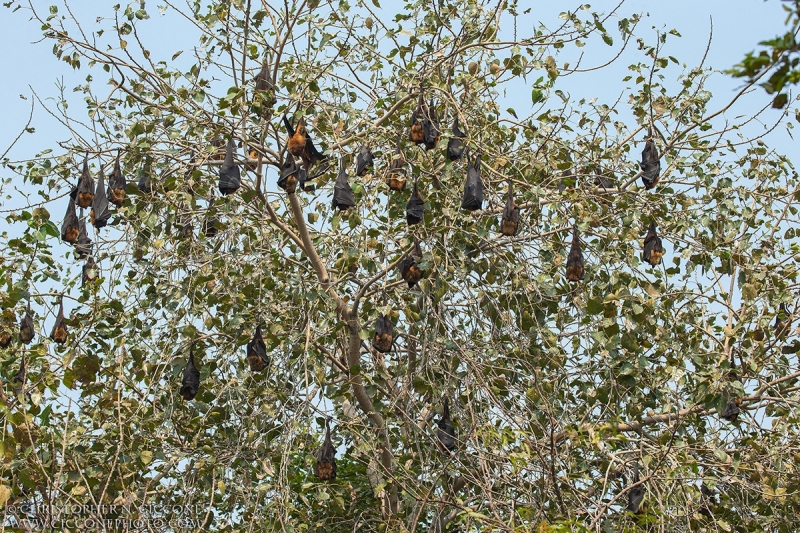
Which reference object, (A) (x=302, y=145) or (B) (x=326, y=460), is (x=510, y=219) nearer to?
(A) (x=302, y=145)

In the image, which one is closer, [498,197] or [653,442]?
[653,442]

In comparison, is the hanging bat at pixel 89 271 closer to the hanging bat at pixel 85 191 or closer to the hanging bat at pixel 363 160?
the hanging bat at pixel 85 191

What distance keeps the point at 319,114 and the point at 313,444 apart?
1.92 meters

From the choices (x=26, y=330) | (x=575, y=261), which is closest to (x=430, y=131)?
(x=575, y=261)

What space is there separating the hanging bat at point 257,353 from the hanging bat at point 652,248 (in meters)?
2.21

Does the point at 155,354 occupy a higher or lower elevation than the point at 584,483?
higher

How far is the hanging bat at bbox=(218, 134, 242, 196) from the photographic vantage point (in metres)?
5.37

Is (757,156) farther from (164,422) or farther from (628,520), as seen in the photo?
(164,422)

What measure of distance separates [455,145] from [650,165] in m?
1.42

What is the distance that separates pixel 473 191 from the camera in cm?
516

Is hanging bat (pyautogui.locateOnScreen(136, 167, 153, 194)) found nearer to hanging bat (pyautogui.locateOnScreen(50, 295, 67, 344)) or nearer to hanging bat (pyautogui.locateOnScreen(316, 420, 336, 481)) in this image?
hanging bat (pyautogui.locateOnScreen(50, 295, 67, 344))

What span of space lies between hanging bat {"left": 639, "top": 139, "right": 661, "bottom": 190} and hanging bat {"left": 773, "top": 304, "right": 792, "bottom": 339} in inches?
41.4

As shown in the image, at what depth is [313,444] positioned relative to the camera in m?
5.24

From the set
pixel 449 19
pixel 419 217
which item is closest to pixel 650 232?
pixel 419 217
